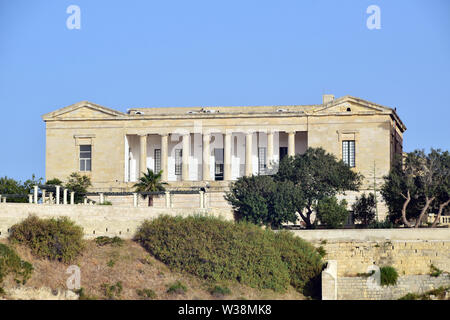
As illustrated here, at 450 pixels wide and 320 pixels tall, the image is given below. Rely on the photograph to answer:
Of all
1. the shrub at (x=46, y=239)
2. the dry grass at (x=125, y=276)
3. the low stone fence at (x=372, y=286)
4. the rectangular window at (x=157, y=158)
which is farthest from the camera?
the rectangular window at (x=157, y=158)

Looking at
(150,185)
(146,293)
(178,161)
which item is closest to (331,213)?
(150,185)

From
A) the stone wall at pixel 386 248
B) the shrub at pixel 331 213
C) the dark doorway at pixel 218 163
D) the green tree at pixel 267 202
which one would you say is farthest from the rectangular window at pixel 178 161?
the stone wall at pixel 386 248

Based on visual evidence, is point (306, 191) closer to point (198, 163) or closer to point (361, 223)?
point (361, 223)

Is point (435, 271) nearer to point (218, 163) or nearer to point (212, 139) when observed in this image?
point (218, 163)

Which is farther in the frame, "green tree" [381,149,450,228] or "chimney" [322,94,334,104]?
"chimney" [322,94,334,104]

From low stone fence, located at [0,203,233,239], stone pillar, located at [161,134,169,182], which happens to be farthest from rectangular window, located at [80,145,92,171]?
low stone fence, located at [0,203,233,239]

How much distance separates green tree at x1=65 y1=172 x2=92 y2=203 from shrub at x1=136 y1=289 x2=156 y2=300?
66.6 ft

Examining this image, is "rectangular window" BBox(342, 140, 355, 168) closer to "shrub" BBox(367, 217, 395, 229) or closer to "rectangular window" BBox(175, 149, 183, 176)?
"rectangular window" BBox(175, 149, 183, 176)

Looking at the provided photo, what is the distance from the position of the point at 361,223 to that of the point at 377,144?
12903 mm

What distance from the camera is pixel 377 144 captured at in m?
104

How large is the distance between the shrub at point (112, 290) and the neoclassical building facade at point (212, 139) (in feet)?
104

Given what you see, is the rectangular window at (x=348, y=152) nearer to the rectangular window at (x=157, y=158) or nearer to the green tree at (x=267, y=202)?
the green tree at (x=267, y=202)

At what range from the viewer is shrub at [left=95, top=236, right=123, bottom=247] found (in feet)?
253

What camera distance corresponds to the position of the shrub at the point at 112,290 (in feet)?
234
